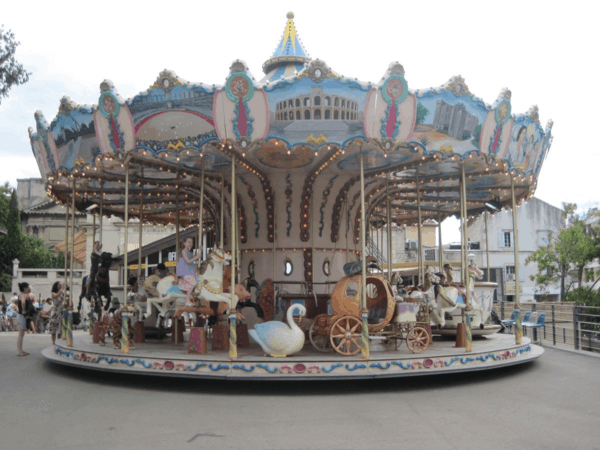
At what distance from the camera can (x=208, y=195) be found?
14766 mm

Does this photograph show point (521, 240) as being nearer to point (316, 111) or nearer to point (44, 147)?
point (316, 111)

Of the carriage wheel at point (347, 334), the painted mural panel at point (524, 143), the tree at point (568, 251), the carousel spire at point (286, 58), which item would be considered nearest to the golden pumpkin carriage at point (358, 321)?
the carriage wheel at point (347, 334)

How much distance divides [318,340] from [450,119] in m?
4.58

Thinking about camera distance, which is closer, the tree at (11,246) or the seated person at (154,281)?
the seated person at (154,281)

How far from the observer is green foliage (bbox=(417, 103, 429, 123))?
386 inches

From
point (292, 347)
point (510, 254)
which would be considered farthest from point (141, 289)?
point (510, 254)

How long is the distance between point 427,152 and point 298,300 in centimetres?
408

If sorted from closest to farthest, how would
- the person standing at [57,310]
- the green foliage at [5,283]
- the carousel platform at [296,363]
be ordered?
the carousel platform at [296,363]
the person standing at [57,310]
the green foliage at [5,283]

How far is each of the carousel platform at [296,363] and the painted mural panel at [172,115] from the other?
11.4 feet

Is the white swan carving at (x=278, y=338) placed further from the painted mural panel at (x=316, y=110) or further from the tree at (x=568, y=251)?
the tree at (x=568, y=251)

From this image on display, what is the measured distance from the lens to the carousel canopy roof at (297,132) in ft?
31.2

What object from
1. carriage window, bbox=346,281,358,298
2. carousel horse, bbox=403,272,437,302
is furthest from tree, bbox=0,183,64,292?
carriage window, bbox=346,281,358,298

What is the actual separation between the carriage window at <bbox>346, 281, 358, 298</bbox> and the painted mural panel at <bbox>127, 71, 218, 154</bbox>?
3.33 m

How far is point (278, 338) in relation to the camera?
9.45 m
